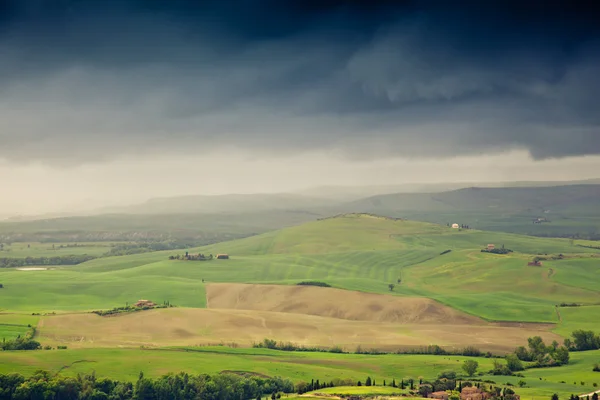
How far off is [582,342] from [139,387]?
228 ft

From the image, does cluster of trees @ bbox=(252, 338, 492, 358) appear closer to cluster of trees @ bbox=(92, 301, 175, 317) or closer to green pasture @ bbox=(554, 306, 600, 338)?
green pasture @ bbox=(554, 306, 600, 338)

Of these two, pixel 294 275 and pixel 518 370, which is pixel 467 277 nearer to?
pixel 294 275

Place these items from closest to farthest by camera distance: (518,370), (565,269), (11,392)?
(11,392) → (518,370) → (565,269)

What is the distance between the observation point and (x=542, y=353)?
11625 centimetres

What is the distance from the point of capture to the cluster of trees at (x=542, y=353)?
112250 millimetres

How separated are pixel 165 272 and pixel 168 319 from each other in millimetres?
61392

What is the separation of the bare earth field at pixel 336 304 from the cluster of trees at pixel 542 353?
825 inches

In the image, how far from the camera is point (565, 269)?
18650 centimetres

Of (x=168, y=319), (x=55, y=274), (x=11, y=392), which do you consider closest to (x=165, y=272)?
(x=55, y=274)

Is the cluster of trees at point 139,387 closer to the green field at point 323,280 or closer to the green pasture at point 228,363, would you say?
the green pasture at point 228,363

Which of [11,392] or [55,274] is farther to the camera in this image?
[55,274]

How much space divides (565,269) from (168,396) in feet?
397

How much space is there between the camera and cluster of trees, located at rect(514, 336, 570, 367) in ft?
368

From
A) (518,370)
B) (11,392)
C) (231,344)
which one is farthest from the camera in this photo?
(231,344)
